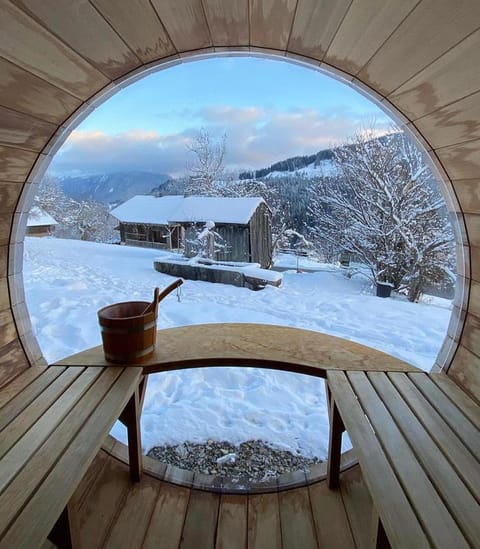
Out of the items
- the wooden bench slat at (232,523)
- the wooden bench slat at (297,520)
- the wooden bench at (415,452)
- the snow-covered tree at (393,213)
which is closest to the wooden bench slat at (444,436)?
the wooden bench at (415,452)

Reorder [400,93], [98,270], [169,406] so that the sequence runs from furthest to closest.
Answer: [98,270] < [169,406] < [400,93]

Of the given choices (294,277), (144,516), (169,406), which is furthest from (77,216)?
(144,516)

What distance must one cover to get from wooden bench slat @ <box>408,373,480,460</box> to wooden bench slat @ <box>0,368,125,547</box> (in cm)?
110

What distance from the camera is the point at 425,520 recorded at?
707 mm

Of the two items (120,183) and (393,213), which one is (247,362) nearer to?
(393,213)

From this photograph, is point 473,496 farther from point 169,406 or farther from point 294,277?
point 294,277

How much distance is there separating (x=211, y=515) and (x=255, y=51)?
177 centimetres

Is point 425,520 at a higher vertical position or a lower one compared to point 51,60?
lower

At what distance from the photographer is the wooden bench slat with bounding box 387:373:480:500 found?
2.75ft

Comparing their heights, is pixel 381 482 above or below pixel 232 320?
above

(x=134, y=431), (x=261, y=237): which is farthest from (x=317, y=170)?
(x=134, y=431)

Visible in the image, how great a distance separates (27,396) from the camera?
114 centimetres

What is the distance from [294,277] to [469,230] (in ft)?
21.3

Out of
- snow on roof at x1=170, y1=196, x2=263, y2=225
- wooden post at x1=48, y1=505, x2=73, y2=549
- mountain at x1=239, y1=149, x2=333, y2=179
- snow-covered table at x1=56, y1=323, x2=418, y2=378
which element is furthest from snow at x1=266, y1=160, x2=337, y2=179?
wooden post at x1=48, y1=505, x2=73, y2=549
